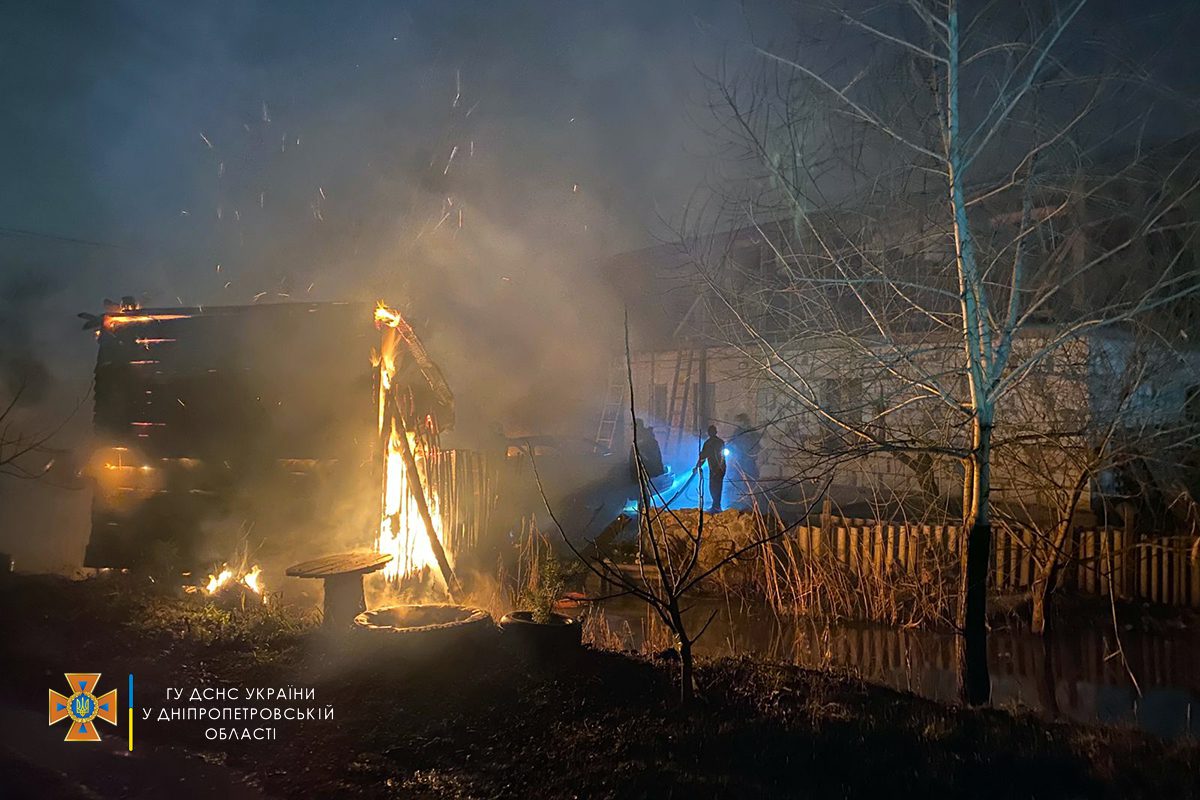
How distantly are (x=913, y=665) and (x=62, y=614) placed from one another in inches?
376

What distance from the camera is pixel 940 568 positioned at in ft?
31.8

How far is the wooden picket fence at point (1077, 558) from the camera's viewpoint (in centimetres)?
Result: 993

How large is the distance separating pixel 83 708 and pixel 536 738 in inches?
152

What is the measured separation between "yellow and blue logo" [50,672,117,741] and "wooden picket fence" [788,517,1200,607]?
27.4 feet

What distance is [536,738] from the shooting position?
16.2ft

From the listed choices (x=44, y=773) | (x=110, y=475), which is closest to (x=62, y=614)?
(x=110, y=475)

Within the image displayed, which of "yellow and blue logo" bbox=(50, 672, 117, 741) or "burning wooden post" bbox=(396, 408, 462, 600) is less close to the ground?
"burning wooden post" bbox=(396, 408, 462, 600)

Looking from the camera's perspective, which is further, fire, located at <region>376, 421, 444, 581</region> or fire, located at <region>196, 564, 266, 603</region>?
fire, located at <region>376, 421, 444, 581</region>

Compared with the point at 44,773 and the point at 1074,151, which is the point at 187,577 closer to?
the point at 44,773

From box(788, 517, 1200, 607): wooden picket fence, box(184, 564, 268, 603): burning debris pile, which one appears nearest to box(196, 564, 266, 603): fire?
box(184, 564, 268, 603): burning debris pile

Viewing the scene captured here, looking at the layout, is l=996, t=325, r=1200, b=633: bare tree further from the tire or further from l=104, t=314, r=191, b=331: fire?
l=104, t=314, r=191, b=331: fire

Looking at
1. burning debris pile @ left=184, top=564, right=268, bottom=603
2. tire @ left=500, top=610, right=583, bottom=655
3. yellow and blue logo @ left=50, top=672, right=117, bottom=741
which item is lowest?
yellow and blue logo @ left=50, top=672, right=117, bottom=741

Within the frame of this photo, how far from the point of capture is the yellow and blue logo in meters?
5.57

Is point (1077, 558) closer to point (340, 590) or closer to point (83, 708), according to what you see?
point (340, 590)
